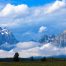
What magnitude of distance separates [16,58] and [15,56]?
14.1 feet

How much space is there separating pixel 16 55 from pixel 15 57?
11.9ft

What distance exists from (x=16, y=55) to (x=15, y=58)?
20.2 feet

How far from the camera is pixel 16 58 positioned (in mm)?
186875

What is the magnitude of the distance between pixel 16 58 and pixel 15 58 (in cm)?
67

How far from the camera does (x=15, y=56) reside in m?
191

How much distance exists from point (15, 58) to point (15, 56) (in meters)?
4.58

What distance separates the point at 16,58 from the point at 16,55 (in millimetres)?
5788

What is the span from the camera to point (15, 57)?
620ft

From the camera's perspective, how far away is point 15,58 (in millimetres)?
186500

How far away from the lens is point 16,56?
19075 centimetres

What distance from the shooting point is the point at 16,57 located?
189m

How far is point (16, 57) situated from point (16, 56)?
66.6 inches
